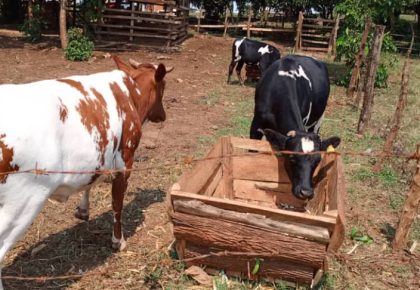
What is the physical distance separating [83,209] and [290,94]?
8.52ft

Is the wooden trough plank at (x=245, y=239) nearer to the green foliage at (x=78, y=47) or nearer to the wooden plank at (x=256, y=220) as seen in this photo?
the wooden plank at (x=256, y=220)

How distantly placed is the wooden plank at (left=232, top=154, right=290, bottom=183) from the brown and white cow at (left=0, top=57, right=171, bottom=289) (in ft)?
4.50

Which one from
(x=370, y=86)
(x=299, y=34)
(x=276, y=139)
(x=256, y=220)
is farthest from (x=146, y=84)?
(x=299, y=34)

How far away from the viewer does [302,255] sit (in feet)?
10.4

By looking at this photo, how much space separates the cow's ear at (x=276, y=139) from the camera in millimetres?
4543

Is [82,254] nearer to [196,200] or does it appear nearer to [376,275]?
[196,200]

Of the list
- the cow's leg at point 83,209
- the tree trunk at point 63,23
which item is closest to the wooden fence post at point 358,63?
the cow's leg at point 83,209

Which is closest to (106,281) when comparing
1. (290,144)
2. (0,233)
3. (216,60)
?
(0,233)

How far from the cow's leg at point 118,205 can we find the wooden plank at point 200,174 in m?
0.64

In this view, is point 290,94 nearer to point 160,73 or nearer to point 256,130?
point 256,130

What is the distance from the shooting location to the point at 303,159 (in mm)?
4281

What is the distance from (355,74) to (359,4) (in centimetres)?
307

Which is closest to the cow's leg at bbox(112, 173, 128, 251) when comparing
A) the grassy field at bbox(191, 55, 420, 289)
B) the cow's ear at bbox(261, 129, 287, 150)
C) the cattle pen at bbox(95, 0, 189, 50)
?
the grassy field at bbox(191, 55, 420, 289)

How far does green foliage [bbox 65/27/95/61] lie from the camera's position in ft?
47.7
